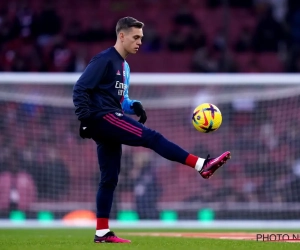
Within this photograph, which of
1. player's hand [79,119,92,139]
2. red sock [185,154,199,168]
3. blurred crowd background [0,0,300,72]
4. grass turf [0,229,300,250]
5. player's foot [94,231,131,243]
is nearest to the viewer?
grass turf [0,229,300,250]

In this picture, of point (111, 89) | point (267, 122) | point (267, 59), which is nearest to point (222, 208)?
point (267, 122)

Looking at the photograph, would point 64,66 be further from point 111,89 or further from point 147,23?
point 111,89

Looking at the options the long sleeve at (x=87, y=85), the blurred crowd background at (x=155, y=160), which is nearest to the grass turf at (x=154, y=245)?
the long sleeve at (x=87, y=85)

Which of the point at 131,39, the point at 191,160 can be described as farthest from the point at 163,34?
the point at 191,160

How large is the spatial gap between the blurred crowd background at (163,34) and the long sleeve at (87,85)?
8.30 metres

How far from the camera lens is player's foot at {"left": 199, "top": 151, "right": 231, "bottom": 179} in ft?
23.4

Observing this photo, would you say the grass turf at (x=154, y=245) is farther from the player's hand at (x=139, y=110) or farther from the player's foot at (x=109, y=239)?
the player's hand at (x=139, y=110)

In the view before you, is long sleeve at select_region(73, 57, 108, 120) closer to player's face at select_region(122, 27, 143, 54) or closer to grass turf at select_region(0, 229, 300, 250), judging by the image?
player's face at select_region(122, 27, 143, 54)

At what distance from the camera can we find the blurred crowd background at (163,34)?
16.7 metres

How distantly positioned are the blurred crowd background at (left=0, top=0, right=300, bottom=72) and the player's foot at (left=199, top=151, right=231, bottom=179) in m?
8.55

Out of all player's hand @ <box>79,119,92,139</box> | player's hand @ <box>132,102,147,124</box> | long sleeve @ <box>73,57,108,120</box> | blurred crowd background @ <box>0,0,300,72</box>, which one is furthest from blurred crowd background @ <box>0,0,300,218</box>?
long sleeve @ <box>73,57,108,120</box>

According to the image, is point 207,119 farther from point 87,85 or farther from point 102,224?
point 102,224

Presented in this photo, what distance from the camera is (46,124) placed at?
43.4ft

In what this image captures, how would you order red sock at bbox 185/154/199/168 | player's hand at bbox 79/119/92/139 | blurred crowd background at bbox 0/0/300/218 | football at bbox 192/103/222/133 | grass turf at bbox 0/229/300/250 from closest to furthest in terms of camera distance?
grass turf at bbox 0/229/300/250, red sock at bbox 185/154/199/168, player's hand at bbox 79/119/92/139, football at bbox 192/103/222/133, blurred crowd background at bbox 0/0/300/218
